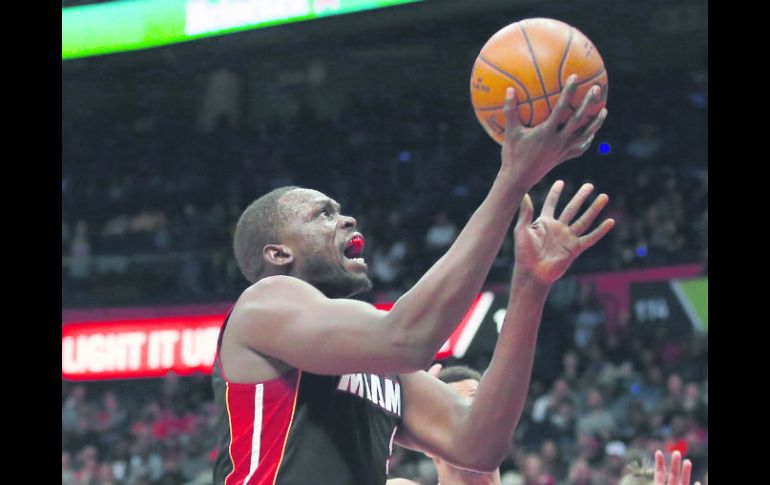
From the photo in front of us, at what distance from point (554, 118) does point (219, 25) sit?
506 inches

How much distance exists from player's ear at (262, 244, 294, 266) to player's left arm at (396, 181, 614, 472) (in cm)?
57

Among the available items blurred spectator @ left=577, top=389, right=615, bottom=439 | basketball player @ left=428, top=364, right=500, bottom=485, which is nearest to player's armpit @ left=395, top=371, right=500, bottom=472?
basketball player @ left=428, top=364, right=500, bottom=485

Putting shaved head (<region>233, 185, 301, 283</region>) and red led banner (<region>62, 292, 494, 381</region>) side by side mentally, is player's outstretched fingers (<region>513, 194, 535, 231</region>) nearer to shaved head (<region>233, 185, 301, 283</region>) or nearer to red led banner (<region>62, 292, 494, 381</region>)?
shaved head (<region>233, 185, 301, 283</region>)

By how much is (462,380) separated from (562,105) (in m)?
2.14

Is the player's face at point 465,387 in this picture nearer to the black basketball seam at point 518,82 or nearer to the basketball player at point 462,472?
the basketball player at point 462,472

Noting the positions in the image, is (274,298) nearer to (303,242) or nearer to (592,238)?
(303,242)

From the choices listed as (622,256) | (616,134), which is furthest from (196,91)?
(622,256)

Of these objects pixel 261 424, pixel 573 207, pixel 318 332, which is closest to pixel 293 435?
pixel 261 424

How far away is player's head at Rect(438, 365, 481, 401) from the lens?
4.45m

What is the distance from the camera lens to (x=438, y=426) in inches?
130

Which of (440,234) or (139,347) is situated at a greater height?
(440,234)

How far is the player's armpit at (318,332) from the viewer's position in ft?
8.80
